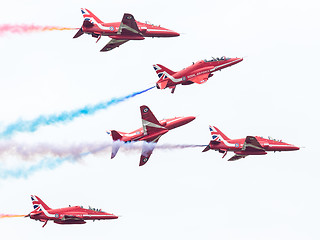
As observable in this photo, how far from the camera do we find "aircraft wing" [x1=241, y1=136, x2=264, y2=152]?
120125 millimetres

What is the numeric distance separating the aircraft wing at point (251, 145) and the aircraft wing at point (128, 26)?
55.5 feet

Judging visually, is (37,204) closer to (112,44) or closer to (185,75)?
(112,44)

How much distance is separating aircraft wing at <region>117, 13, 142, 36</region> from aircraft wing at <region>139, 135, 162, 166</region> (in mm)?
12011

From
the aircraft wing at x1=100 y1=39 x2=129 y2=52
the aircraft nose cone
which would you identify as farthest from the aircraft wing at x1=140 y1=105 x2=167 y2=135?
the aircraft wing at x1=100 y1=39 x2=129 y2=52

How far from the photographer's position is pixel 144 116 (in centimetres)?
11650

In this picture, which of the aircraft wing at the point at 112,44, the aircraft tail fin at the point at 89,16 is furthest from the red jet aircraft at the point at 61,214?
the aircraft tail fin at the point at 89,16

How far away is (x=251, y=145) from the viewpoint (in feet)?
396

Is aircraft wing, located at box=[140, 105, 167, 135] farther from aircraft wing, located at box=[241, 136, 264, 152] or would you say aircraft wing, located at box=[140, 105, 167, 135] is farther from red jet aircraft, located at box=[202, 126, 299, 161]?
aircraft wing, located at box=[241, 136, 264, 152]

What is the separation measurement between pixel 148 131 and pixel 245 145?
11523mm

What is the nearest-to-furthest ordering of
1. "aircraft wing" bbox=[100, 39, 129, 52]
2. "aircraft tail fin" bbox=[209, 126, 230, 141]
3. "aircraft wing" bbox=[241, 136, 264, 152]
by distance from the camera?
"aircraft wing" bbox=[241, 136, 264, 152]
"aircraft tail fin" bbox=[209, 126, 230, 141]
"aircraft wing" bbox=[100, 39, 129, 52]

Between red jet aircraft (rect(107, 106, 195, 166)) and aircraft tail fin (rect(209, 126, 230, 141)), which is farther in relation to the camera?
aircraft tail fin (rect(209, 126, 230, 141))

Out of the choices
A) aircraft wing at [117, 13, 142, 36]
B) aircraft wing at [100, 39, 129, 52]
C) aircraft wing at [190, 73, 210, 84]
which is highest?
aircraft wing at [100, 39, 129, 52]

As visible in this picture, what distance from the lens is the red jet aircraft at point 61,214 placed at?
11850 cm

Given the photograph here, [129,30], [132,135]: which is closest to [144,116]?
[132,135]
